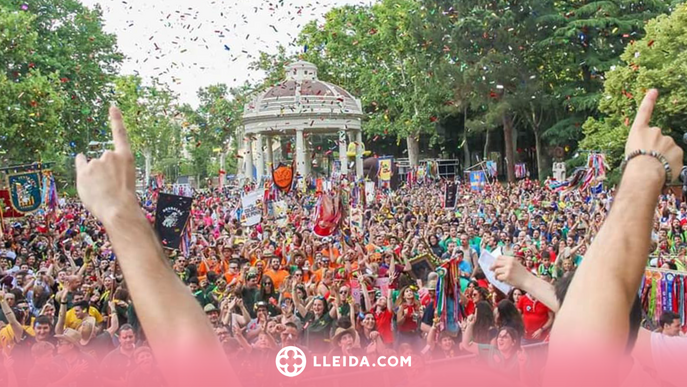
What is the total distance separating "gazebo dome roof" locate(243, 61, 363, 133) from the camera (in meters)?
53.0

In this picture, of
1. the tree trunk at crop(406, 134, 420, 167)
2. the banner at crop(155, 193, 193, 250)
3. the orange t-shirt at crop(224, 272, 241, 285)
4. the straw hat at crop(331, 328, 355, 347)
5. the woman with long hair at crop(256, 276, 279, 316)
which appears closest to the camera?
the straw hat at crop(331, 328, 355, 347)

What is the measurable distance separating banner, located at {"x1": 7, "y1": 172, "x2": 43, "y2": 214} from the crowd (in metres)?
1.22

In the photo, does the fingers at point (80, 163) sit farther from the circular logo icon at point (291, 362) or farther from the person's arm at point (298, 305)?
the person's arm at point (298, 305)

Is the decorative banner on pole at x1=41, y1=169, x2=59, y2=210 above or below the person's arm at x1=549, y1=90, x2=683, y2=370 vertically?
below

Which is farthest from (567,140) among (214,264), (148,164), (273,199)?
(148,164)

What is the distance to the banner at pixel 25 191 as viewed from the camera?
1995cm

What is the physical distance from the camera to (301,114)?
53469 millimetres

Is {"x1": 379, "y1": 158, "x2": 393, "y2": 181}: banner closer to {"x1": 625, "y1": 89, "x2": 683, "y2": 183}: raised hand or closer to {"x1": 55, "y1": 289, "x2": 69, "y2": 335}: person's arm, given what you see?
{"x1": 55, "y1": 289, "x2": 69, "y2": 335}: person's arm

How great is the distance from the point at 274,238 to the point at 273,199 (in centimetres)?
569

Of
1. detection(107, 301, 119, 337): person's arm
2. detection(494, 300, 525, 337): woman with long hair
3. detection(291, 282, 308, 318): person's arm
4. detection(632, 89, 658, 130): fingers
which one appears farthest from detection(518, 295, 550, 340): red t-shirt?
detection(632, 89, 658, 130): fingers

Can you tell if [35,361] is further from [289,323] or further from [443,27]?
[443,27]

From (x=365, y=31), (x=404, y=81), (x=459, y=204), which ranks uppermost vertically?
(x=365, y=31)

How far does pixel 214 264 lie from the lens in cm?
1435

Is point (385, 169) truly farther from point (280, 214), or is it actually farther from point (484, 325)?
point (484, 325)
